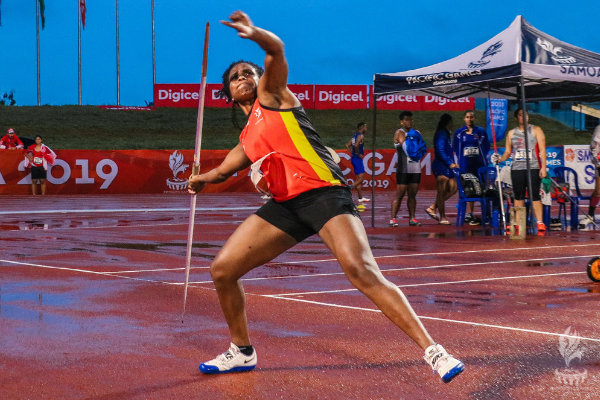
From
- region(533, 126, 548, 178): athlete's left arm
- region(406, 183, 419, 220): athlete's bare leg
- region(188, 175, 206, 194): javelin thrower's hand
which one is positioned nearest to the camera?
region(188, 175, 206, 194): javelin thrower's hand

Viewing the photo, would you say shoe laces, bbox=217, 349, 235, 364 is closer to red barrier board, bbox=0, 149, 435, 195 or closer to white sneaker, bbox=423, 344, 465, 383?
white sneaker, bbox=423, 344, 465, 383

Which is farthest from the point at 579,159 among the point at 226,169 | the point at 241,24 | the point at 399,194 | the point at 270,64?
the point at 241,24

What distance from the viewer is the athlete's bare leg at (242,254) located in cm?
468

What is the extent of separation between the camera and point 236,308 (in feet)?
15.9

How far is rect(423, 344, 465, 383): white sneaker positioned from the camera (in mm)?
4086

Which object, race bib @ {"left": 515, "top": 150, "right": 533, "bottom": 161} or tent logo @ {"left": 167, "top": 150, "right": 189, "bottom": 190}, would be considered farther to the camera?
tent logo @ {"left": 167, "top": 150, "right": 189, "bottom": 190}

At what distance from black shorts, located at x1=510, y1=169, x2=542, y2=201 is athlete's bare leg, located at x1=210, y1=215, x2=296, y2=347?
9.63 metres

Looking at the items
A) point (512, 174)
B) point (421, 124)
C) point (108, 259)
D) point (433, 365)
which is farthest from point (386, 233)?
point (421, 124)

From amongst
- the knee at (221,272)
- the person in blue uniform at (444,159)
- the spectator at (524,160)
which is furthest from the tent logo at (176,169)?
the knee at (221,272)

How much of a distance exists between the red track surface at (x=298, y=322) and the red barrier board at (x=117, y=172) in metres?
15.9

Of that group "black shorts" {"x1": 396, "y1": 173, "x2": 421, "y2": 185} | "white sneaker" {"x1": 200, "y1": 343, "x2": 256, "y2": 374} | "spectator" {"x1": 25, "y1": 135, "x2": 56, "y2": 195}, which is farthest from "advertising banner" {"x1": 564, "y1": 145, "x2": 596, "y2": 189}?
"white sneaker" {"x1": 200, "y1": 343, "x2": 256, "y2": 374}

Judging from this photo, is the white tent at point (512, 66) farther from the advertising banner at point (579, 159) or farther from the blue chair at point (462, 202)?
the advertising banner at point (579, 159)

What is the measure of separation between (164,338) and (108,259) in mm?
4989

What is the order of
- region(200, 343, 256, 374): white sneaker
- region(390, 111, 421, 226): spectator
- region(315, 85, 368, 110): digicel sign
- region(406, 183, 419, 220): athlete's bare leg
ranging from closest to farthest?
region(200, 343, 256, 374): white sneaker → region(390, 111, 421, 226): spectator → region(406, 183, 419, 220): athlete's bare leg → region(315, 85, 368, 110): digicel sign
